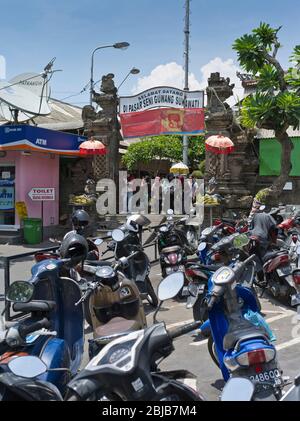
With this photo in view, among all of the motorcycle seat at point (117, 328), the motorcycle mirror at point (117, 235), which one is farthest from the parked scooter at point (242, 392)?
the motorcycle mirror at point (117, 235)

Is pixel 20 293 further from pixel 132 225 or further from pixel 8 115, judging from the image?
pixel 8 115

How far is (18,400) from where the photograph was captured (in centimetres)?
267

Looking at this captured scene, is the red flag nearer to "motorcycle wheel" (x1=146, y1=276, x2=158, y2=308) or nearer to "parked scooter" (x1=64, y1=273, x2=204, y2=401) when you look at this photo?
"motorcycle wheel" (x1=146, y1=276, x2=158, y2=308)

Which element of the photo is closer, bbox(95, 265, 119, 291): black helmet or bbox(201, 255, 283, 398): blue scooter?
bbox(201, 255, 283, 398): blue scooter

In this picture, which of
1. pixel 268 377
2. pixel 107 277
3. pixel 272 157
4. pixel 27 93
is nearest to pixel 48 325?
pixel 107 277

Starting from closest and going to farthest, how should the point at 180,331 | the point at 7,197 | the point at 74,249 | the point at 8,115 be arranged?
the point at 180,331, the point at 74,249, the point at 7,197, the point at 8,115

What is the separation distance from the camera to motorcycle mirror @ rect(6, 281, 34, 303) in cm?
361

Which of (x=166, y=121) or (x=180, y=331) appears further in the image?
(x=166, y=121)

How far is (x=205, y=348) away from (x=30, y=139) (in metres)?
10.7

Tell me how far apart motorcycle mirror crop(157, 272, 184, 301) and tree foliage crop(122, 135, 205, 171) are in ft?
69.8

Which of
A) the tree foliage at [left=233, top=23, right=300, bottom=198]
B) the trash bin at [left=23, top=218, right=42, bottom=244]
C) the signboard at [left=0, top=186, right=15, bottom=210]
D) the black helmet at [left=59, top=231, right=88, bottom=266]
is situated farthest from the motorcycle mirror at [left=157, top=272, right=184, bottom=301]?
the signboard at [left=0, top=186, right=15, bottom=210]

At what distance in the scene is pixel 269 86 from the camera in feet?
44.1

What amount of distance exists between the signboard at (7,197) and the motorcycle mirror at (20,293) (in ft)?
40.7
